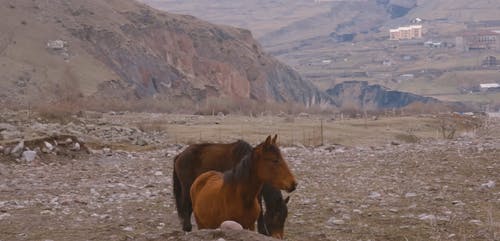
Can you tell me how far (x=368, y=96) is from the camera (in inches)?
4259

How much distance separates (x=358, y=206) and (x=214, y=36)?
7147 centimetres

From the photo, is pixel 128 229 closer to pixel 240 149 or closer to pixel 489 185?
pixel 240 149

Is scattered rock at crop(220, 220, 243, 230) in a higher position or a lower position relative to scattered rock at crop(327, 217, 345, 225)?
higher

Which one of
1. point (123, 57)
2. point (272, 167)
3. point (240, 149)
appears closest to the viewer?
point (272, 167)

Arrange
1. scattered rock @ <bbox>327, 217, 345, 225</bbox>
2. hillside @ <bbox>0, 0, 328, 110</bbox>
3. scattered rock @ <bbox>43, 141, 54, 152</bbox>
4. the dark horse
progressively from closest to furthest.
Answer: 1. the dark horse
2. scattered rock @ <bbox>327, 217, 345, 225</bbox>
3. scattered rock @ <bbox>43, 141, 54, 152</bbox>
4. hillside @ <bbox>0, 0, 328, 110</bbox>

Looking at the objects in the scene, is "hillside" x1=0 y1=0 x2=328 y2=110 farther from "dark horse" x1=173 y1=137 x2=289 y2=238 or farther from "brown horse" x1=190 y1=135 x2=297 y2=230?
"brown horse" x1=190 y1=135 x2=297 y2=230

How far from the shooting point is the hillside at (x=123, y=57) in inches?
2157

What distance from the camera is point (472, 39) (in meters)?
154

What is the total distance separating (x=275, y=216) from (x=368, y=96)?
100447 millimetres

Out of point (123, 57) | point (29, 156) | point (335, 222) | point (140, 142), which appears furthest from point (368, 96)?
point (335, 222)

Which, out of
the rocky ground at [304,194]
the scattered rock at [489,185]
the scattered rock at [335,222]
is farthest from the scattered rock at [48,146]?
the scattered rock at [489,185]

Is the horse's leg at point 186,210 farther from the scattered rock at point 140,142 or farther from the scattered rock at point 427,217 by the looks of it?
the scattered rock at point 140,142

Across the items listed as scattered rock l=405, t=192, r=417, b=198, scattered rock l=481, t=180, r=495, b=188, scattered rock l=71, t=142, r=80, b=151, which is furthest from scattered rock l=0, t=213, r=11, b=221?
scattered rock l=71, t=142, r=80, b=151

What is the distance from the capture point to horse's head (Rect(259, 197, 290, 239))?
8969 millimetres
